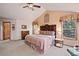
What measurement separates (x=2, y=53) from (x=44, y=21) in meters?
0.86

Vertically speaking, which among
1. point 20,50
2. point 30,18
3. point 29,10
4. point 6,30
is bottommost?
point 20,50

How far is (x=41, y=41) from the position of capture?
2812 millimetres

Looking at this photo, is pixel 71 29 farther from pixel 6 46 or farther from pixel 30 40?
pixel 6 46

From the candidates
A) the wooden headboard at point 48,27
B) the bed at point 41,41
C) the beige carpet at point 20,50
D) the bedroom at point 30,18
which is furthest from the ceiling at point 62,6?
the beige carpet at point 20,50

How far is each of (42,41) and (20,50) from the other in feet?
1.26

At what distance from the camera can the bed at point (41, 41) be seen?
2.82 meters

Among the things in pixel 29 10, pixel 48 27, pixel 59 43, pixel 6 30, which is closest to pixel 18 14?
pixel 29 10

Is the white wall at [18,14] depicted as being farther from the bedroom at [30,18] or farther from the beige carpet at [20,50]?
the beige carpet at [20,50]

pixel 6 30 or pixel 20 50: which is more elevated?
pixel 6 30

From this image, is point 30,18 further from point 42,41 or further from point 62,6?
point 62,6

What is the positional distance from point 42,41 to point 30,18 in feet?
1.39

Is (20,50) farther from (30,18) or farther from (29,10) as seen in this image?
(29,10)

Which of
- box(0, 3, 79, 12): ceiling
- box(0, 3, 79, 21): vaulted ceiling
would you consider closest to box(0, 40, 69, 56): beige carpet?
box(0, 3, 79, 21): vaulted ceiling

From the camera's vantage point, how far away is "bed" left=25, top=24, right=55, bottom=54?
9.25 ft
